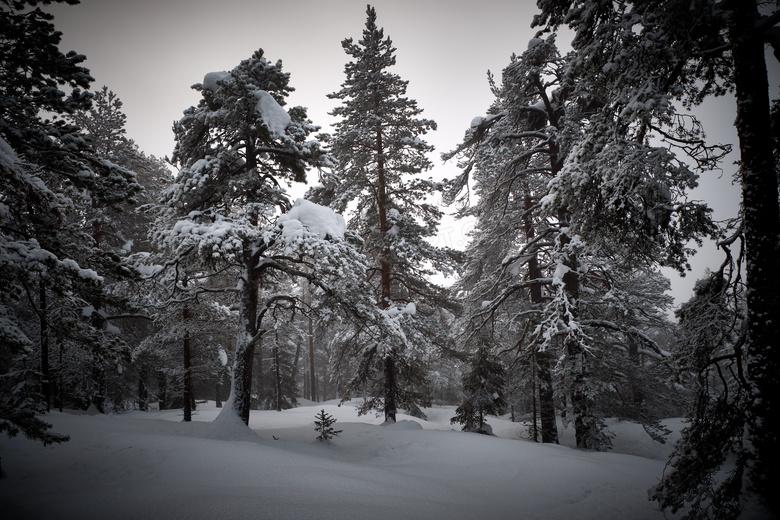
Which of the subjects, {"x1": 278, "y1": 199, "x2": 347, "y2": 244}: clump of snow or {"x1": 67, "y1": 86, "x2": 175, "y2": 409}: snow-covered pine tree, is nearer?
{"x1": 278, "y1": 199, "x2": 347, "y2": 244}: clump of snow

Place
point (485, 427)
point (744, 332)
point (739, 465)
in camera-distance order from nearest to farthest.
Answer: point (739, 465) → point (744, 332) → point (485, 427)

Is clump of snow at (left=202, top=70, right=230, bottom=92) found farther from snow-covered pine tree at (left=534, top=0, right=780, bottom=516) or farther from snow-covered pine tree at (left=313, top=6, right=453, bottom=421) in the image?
snow-covered pine tree at (left=534, top=0, right=780, bottom=516)

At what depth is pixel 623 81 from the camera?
4.79 meters

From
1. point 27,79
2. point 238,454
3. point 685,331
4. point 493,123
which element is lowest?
point 238,454

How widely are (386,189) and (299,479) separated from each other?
10.3 m

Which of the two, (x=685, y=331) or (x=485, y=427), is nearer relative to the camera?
(x=685, y=331)

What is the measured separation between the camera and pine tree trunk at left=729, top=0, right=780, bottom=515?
3.82m

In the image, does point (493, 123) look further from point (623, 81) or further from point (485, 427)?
point (485, 427)

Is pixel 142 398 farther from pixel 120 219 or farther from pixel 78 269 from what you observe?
pixel 78 269

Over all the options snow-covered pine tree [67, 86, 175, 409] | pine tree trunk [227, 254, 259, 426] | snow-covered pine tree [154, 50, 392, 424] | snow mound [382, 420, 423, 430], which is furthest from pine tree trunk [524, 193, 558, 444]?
snow-covered pine tree [67, 86, 175, 409]

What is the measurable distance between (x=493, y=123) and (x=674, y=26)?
265 inches

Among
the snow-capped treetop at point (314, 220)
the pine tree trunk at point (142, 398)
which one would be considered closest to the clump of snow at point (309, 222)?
the snow-capped treetop at point (314, 220)

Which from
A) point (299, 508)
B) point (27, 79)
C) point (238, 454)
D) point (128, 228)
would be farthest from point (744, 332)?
point (128, 228)

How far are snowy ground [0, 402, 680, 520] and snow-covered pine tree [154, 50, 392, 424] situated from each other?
2.76 metres
